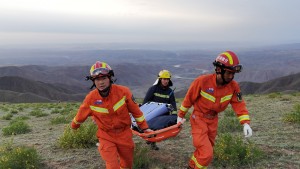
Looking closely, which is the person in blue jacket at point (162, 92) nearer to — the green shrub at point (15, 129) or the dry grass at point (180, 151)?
the dry grass at point (180, 151)

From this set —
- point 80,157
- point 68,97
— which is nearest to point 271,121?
point 80,157

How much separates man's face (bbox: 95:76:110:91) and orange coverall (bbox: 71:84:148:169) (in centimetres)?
16

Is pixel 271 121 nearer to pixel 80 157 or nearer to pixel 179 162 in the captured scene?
pixel 179 162

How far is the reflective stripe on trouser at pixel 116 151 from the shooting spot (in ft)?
18.8

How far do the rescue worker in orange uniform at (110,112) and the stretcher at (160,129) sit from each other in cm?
58

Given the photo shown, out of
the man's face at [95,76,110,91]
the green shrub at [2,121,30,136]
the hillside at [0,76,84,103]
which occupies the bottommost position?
the hillside at [0,76,84,103]

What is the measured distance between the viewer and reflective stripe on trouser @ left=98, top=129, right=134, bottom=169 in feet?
18.8

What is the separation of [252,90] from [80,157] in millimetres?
130387

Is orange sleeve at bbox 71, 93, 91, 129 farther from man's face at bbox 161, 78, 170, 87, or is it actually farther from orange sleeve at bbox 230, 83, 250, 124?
man's face at bbox 161, 78, 170, 87

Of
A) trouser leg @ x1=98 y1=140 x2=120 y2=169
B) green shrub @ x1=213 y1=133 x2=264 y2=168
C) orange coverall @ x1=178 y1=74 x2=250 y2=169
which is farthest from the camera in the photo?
green shrub @ x1=213 y1=133 x2=264 y2=168

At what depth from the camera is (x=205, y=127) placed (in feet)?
20.1

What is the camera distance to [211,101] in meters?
6.08

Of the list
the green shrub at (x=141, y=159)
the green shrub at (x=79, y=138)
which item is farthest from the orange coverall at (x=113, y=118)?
the green shrub at (x=79, y=138)

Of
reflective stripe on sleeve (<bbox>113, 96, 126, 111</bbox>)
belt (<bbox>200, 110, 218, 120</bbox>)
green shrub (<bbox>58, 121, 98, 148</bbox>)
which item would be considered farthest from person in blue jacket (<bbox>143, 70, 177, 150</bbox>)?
reflective stripe on sleeve (<bbox>113, 96, 126, 111</bbox>)
